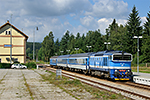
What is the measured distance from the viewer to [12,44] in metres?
63.6

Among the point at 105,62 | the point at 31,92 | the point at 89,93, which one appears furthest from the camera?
the point at 105,62

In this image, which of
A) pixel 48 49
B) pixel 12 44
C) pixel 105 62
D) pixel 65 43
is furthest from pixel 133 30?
pixel 65 43

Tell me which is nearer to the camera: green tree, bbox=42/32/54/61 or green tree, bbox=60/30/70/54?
green tree, bbox=42/32/54/61

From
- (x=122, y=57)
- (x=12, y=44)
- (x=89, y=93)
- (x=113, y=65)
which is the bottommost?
(x=89, y=93)

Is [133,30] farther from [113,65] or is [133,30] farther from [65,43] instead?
[65,43]

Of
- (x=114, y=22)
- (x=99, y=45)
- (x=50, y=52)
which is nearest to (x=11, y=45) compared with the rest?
(x=99, y=45)

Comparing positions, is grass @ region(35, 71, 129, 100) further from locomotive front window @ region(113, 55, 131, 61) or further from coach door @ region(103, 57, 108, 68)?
coach door @ region(103, 57, 108, 68)

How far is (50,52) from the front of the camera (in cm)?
11825

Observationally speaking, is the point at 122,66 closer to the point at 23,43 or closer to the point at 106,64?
the point at 106,64

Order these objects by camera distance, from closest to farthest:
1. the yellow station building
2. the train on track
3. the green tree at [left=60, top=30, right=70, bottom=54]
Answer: the train on track < the yellow station building < the green tree at [left=60, top=30, right=70, bottom=54]

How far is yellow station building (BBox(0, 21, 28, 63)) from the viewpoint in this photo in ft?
206

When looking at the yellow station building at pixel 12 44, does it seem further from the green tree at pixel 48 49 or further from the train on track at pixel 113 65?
the green tree at pixel 48 49

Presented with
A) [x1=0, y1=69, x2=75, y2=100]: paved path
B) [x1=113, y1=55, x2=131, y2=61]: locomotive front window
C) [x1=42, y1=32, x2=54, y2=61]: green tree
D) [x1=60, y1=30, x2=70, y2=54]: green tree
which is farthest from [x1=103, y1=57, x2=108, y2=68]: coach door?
[x1=60, y1=30, x2=70, y2=54]: green tree

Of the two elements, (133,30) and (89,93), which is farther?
(133,30)
